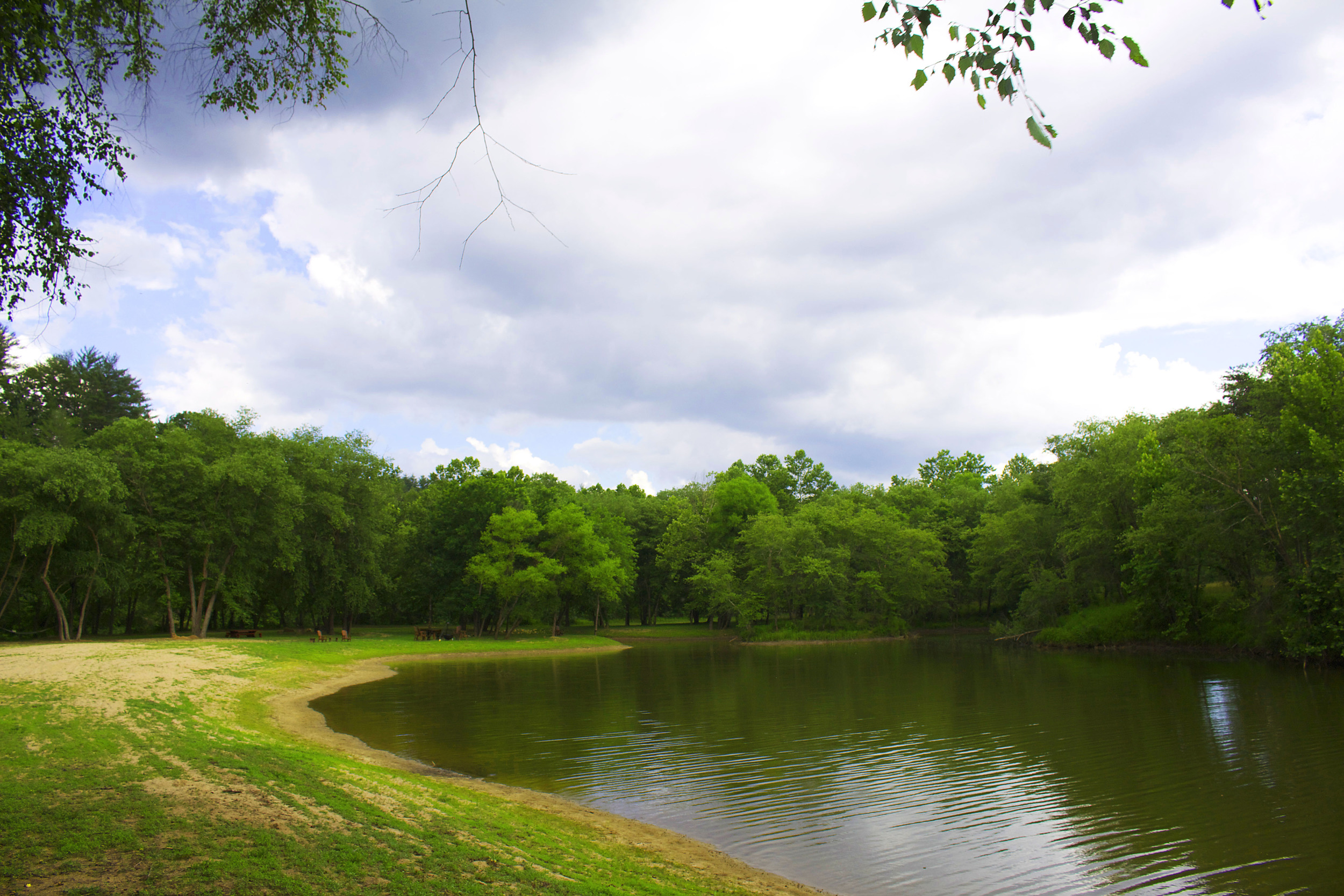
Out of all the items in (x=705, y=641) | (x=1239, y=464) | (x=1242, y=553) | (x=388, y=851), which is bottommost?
(x=705, y=641)

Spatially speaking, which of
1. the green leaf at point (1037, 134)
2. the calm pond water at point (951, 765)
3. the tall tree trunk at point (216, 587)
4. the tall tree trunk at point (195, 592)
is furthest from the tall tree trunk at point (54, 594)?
the green leaf at point (1037, 134)

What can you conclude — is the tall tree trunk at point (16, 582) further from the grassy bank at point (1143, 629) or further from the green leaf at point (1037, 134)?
the grassy bank at point (1143, 629)

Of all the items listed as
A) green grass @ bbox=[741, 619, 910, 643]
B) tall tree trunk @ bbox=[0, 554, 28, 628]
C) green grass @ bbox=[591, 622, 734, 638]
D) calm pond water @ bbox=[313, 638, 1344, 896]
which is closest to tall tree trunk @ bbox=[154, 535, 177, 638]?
tall tree trunk @ bbox=[0, 554, 28, 628]

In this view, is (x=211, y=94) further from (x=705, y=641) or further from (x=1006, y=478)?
(x=1006, y=478)

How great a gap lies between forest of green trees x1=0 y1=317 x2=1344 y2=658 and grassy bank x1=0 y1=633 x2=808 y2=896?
2646 centimetres

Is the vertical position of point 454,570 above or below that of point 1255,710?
above

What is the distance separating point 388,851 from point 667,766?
818 centimetres

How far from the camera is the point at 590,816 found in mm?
10719

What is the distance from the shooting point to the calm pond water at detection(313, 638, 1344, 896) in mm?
8945

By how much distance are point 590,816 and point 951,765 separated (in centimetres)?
719

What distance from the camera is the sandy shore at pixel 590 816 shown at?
8359 mm

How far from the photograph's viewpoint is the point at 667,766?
1432 centimetres

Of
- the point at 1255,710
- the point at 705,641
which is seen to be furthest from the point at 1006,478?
the point at 1255,710

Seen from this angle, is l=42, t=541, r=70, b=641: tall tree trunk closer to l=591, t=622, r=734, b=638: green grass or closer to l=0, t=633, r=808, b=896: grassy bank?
l=0, t=633, r=808, b=896: grassy bank
